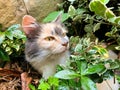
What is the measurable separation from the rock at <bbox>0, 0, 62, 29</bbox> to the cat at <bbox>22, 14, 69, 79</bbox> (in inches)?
15.6

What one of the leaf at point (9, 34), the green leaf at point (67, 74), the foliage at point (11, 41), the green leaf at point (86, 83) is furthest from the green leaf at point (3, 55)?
the green leaf at point (86, 83)

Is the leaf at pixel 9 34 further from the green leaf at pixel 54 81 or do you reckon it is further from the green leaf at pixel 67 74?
the green leaf at pixel 67 74

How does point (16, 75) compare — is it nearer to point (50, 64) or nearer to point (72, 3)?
point (50, 64)

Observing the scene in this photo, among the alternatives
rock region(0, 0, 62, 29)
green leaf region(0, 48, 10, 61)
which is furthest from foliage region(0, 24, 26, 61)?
rock region(0, 0, 62, 29)

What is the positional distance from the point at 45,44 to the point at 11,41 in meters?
0.49

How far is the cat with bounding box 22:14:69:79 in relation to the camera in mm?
2465

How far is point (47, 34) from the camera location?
2541 mm

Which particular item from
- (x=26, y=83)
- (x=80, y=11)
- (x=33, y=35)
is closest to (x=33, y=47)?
(x=33, y=35)

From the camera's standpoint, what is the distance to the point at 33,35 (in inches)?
102

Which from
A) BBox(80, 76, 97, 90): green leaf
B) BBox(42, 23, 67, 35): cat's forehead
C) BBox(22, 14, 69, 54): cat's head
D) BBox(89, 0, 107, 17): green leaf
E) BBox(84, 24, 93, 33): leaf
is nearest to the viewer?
BBox(80, 76, 97, 90): green leaf

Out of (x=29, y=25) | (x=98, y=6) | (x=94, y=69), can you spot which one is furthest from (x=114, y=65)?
(x=29, y=25)

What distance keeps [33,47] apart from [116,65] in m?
0.69

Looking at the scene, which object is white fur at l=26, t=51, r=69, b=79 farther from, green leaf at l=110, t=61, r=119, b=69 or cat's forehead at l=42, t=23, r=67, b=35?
green leaf at l=110, t=61, r=119, b=69

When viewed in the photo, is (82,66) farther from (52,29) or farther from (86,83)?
(52,29)
